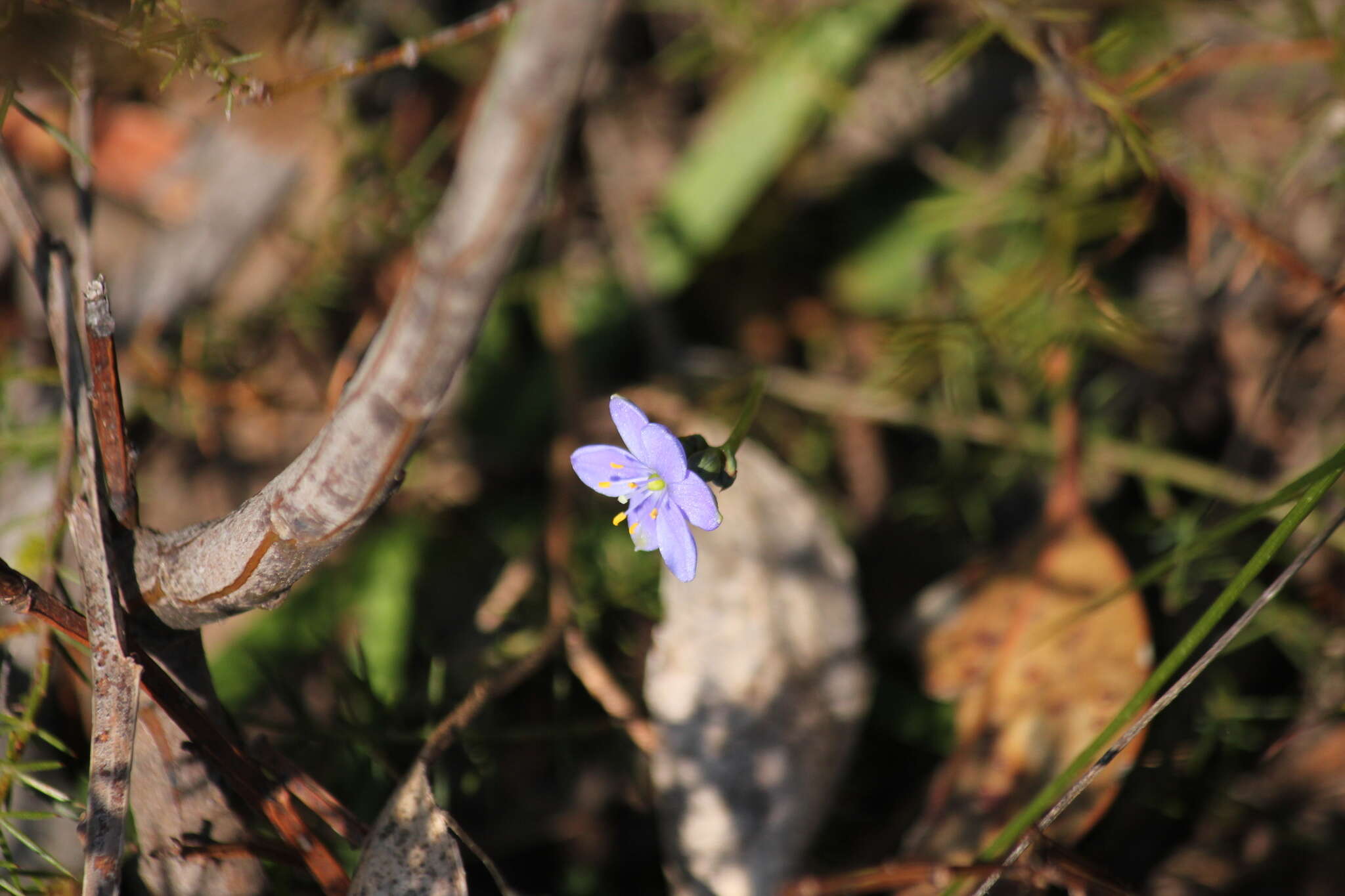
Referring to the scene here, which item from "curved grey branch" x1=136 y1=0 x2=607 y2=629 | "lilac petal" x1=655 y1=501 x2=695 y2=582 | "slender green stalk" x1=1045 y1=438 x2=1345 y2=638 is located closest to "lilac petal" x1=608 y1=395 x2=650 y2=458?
"lilac petal" x1=655 y1=501 x2=695 y2=582

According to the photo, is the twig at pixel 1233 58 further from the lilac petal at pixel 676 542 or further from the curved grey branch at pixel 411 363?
the curved grey branch at pixel 411 363

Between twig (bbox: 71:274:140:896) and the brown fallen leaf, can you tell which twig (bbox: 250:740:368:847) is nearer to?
twig (bbox: 71:274:140:896)

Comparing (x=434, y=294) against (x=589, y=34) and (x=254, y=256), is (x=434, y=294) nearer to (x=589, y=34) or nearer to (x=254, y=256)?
(x=589, y=34)

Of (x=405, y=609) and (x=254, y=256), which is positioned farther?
(x=254, y=256)

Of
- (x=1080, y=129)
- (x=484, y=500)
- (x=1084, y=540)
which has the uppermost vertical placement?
(x=1080, y=129)

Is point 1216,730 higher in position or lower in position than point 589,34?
lower

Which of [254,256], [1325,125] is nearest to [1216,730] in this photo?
[1325,125]

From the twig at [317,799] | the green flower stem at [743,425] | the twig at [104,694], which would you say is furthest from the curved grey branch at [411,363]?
the green flower stem at [743,425]
